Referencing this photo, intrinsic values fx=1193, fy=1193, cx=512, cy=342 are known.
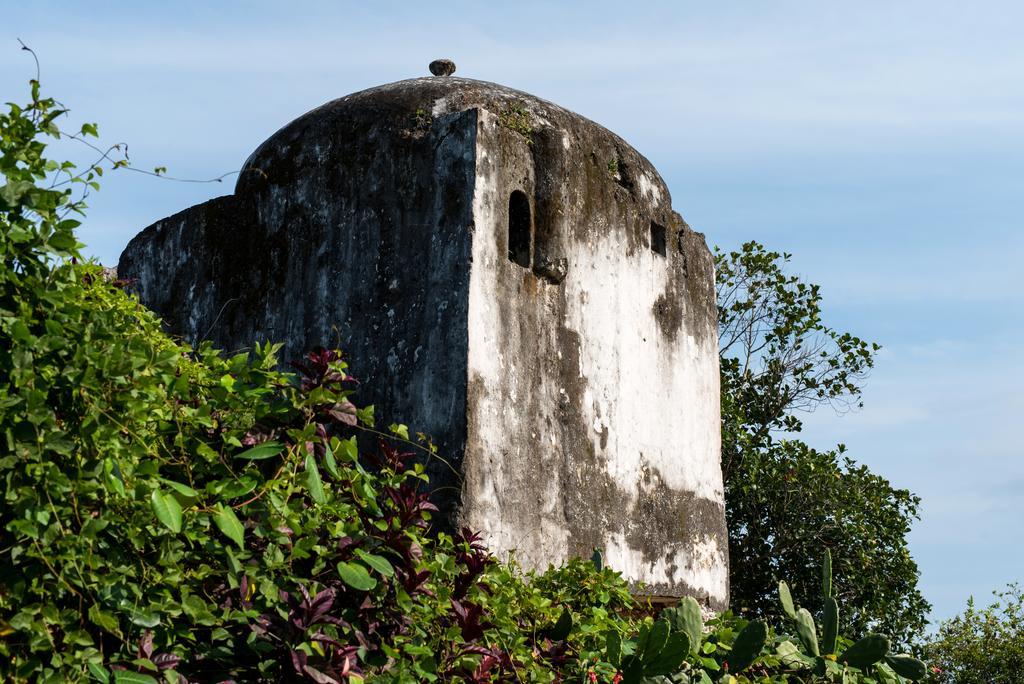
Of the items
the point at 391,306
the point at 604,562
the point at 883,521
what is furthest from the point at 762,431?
the point at 391,306

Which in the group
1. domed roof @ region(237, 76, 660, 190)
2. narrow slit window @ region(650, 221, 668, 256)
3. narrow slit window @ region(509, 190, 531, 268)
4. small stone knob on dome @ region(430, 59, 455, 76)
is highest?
small stone knob on dome @ region(430, 59, 455, 76)

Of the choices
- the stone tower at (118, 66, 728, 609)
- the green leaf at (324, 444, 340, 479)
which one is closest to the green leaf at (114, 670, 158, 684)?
the green leaf at (324, 444, 340, 479)

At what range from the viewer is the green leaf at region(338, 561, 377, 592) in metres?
3.55

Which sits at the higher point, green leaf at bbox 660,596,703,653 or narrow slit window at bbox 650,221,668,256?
narrow slit window at bbox 650,221,668,256

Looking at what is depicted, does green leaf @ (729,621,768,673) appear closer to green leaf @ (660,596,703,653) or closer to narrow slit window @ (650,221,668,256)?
green leaf @ (660,596,703,653)

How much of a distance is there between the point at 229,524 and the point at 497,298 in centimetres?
255

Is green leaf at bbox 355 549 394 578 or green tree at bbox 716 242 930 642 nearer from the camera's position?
green leaf at bbox 355 549 394 578

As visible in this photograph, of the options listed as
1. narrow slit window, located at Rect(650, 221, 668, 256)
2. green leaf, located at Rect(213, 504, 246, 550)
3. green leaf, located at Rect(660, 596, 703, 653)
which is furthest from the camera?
narrow slit window, located at Rect(650, 221, 668, 256)

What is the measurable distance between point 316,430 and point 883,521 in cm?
873

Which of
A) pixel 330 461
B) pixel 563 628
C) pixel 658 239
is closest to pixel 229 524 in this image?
pixel 330 461

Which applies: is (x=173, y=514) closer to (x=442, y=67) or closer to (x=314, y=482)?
(x=314, y=482)

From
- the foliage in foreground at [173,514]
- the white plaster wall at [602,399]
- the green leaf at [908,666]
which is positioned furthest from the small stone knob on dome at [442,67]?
the green leaf at [908,666]

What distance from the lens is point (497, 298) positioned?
18.6ft

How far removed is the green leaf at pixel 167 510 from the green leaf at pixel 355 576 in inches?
21.5
